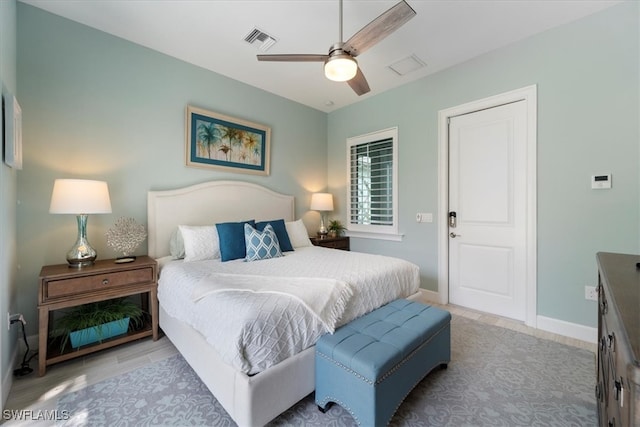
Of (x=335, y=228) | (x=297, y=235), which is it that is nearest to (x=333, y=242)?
(x=335, y=228)

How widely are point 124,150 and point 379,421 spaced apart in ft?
A: 10.1

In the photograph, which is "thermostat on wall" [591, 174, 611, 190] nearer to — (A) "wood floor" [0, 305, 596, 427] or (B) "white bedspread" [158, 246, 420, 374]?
(A) "wood floor" [0, 305, 596, 427]

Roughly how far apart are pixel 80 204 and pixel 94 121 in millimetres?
940

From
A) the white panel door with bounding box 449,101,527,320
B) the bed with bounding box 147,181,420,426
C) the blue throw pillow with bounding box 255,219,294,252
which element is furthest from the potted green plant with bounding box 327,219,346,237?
the white panel door with bounding box 449,101,527,320

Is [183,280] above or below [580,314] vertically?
above

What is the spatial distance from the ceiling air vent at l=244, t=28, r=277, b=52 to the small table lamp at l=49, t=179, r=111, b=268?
6.19 ft

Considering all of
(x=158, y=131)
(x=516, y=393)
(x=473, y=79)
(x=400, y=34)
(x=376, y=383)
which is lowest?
(x=516, y=393)

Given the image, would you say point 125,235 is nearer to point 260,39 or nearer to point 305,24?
point 260,39

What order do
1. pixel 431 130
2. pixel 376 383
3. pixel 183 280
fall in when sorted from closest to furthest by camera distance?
pixel 376 383, pixel 183 280, pixel 431 130

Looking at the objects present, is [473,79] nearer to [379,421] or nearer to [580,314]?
[580,314]

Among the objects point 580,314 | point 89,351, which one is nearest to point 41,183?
point 89,351

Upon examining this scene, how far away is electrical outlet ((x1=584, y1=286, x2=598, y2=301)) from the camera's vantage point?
7.59ft

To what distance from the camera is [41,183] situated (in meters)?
2.24

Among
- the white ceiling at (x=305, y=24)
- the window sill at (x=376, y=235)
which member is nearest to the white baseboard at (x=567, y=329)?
the window sill at (x=376, y=235)
